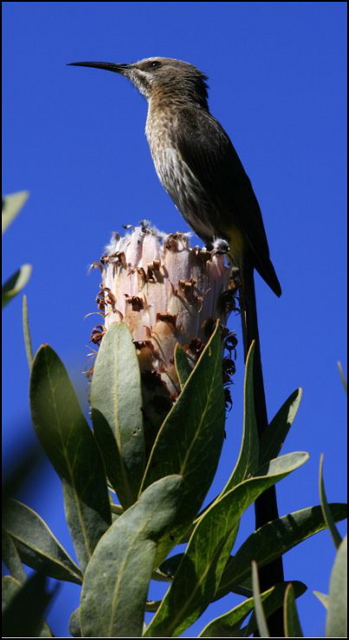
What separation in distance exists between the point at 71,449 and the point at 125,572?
11.2 inches

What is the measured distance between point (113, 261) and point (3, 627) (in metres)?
1.68

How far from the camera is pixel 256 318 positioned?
14.8ft

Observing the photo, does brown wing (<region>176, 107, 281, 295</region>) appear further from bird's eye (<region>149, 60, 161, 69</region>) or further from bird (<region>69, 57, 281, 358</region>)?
bird's eye (<region>149, 60, 161, 69</region>)

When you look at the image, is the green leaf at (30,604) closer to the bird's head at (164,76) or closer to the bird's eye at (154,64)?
the bird's head at (164,76)

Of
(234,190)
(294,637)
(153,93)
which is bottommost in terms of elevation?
(294,637)

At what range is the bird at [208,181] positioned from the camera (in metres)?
5.35

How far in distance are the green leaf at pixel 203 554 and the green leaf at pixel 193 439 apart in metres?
0.10

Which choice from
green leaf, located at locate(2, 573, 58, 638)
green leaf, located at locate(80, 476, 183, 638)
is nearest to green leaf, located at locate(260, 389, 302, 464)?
green leaf, located at locate(80, 476, 183, 638)

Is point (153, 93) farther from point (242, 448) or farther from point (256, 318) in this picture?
point (242, 448)

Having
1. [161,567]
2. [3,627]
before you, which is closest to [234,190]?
[161,567]

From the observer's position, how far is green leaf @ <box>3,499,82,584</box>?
1.73 m

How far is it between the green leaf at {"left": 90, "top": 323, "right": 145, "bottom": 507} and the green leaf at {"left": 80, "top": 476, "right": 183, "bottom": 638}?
365 millimetres

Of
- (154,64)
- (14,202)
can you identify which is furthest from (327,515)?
(154,64)

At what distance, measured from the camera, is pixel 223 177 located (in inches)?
226
